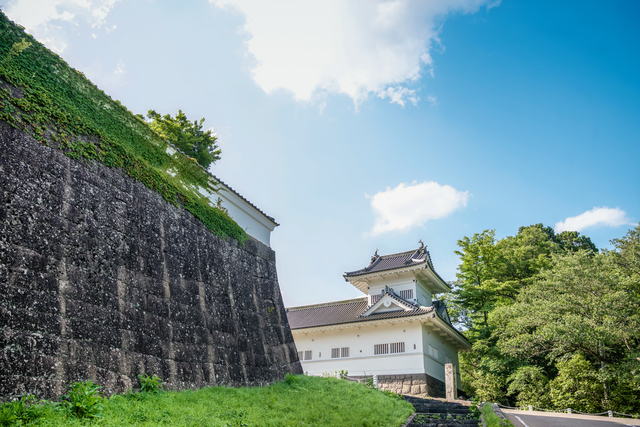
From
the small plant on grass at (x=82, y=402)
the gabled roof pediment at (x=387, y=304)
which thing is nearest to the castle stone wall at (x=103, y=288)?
the small plant on grass at (x=82, y=402)

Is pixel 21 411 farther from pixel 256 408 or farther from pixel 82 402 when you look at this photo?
pixel 256 408

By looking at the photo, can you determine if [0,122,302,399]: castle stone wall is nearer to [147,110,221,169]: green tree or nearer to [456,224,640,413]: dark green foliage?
[147,110,221,169]: green tree

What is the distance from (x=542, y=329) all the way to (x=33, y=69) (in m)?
20.6

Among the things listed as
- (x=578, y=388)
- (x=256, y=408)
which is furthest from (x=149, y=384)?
(x=578, y=388)

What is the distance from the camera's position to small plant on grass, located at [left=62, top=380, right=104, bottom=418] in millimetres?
5449

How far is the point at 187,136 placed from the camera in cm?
1847

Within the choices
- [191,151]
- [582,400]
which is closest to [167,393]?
[191,151]

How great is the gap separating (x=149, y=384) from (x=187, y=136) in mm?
13468

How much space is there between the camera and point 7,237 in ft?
19.3

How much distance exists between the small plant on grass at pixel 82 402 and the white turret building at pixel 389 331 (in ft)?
55.3

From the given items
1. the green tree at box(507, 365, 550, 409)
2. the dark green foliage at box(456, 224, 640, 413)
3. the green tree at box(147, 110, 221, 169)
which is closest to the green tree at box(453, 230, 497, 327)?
the dark green foliage at box(456, 224, 640, 413)

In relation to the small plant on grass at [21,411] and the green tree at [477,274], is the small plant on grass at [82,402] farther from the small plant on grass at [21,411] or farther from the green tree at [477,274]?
the green tree at [477,274]

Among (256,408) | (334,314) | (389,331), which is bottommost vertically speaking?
(256,408)

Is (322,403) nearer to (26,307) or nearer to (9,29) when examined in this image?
(26,307)
